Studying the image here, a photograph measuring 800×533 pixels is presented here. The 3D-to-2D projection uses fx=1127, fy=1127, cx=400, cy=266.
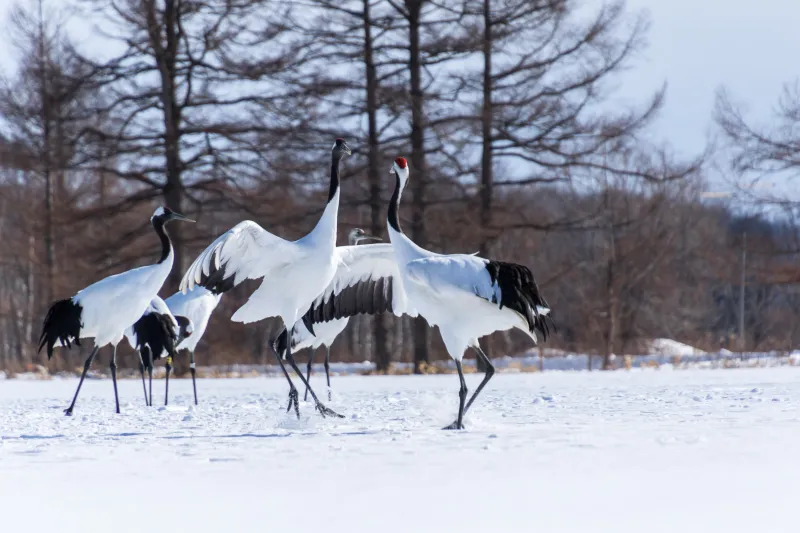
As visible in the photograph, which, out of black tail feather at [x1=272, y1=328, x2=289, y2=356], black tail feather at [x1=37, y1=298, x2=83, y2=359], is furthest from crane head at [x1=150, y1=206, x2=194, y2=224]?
black tail feather at [x1=272, y1=328, x2=289, y2=356]

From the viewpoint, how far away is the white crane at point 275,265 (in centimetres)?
820

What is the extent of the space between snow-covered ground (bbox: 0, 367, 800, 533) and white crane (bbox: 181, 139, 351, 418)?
895 millimetres

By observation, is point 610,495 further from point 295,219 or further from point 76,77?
point 76,77

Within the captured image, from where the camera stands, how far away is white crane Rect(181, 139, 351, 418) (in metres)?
8.20

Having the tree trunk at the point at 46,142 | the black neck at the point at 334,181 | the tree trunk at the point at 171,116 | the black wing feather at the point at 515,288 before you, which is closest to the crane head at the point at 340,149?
the black neck at the point at 334,181

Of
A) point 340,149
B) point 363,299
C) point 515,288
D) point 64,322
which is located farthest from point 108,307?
point 515,288

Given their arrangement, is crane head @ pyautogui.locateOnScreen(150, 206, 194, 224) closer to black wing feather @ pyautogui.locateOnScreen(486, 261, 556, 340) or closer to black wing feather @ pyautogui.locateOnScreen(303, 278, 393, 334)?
black wing feather @ pyautogui.locateOnScreen(303, 278, 393, 334)

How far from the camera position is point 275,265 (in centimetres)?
858

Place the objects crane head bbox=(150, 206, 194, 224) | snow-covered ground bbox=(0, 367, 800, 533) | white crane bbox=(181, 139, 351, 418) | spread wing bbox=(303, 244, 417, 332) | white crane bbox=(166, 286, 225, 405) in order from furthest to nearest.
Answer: white crane bbox=(166, 286, 225, 405)
crane head bbox=(150, 206, 194, 224)
spread wing bbox=(303, 244, 417, 332)
white crane bbox=(181, 139, 351, 418)
snow-covered ground bbox=(0, 367, 800, 533)

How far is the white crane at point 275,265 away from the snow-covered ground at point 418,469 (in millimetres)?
895

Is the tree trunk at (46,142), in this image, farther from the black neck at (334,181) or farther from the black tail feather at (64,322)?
the black neck at (334,181)

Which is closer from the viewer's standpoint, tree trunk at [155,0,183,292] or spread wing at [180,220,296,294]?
spread wing at [180,220,296,294]

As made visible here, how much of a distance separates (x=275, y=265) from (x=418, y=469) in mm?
3702

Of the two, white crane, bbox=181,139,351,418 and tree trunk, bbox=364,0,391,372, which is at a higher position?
tree trunk, bbox=364,0,391,372
